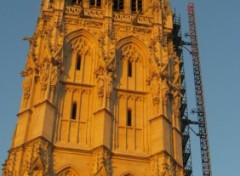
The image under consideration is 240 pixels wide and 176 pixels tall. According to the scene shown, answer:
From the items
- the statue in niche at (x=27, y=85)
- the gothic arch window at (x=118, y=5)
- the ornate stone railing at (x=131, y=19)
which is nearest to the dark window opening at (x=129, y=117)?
the statue in niche at (x=27, y=85)

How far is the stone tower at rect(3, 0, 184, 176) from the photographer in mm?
26344

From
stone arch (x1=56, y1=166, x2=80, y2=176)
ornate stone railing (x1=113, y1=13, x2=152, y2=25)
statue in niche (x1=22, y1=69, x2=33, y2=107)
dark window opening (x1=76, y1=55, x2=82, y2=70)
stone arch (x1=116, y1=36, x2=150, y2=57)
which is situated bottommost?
stone arch (x1=56, y1=166, x2=80, y2=176)

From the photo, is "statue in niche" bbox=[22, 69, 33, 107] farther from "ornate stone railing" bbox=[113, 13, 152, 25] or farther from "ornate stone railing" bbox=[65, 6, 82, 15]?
"ornate stone railing" bbox=[113, 13, 152, 25]

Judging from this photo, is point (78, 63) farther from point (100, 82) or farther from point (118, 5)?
point (118, 5)

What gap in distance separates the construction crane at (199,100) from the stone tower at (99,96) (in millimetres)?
10400

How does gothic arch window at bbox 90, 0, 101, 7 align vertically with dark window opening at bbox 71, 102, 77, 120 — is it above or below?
above

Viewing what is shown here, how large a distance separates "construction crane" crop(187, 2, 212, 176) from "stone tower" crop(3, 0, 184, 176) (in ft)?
34.1

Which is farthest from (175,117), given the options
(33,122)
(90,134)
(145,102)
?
(33,122)

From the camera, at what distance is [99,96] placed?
28.4 metres

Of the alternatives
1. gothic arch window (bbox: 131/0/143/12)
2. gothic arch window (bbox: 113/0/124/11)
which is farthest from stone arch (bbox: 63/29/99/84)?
gothic arch window (bbox: 131/0/143/12)

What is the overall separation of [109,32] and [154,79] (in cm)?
392

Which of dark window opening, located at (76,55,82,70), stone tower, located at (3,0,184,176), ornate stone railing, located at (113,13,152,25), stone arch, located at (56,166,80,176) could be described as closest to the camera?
stone arch, located at (56,166,80,176)

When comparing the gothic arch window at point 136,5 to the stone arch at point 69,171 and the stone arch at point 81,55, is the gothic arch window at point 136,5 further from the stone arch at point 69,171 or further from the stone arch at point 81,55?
the stone arch at point 69,171

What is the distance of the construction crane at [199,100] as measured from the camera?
40469 millimetres
